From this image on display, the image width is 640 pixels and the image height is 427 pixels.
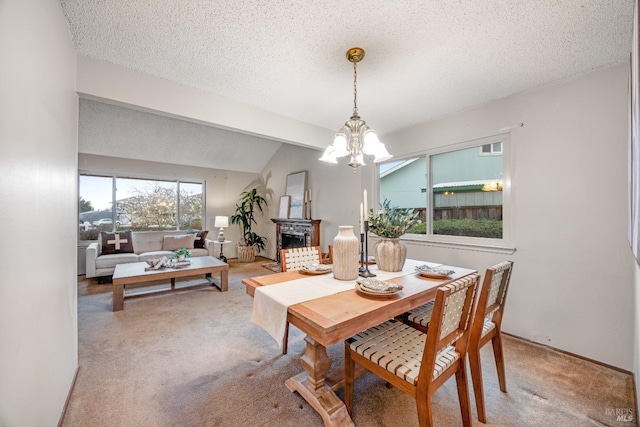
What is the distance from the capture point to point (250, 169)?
6793mm

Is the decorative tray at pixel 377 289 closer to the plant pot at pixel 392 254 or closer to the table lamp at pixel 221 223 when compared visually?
the plant pot at pixel 392 254

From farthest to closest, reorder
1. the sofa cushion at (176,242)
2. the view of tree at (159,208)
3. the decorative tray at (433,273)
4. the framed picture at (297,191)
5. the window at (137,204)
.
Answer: the view of tree at (159,208) < the framed picture at (297,191) < the sofa cushion at (176,242) < the window at (137,204) < the decorative tray at (433,273)

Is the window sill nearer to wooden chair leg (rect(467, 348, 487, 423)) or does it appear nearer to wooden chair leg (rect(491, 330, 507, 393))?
wooden chair leg (rect(491, 330, 507, 393))

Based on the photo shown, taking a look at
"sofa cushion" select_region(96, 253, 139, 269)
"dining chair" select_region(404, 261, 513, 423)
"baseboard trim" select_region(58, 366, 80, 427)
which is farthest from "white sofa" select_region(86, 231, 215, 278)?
"dining chair" select_region(404, 261, 513, 423)

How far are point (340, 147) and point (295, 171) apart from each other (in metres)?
3.84

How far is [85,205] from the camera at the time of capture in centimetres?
496

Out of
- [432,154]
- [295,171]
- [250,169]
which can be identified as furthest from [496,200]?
[250,169]

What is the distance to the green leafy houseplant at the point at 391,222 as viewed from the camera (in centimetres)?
195

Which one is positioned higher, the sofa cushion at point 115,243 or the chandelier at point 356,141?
the chandelier at point 356,141

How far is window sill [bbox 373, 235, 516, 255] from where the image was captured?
256 centimetres

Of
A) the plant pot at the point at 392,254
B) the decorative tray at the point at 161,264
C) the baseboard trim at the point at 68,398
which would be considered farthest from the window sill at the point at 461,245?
the baseboard trim at the point at 68,398

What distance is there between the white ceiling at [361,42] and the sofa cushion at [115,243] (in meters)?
3.61

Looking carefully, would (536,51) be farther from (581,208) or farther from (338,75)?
(338,75)

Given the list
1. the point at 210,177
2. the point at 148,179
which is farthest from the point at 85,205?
the point at 210,177
